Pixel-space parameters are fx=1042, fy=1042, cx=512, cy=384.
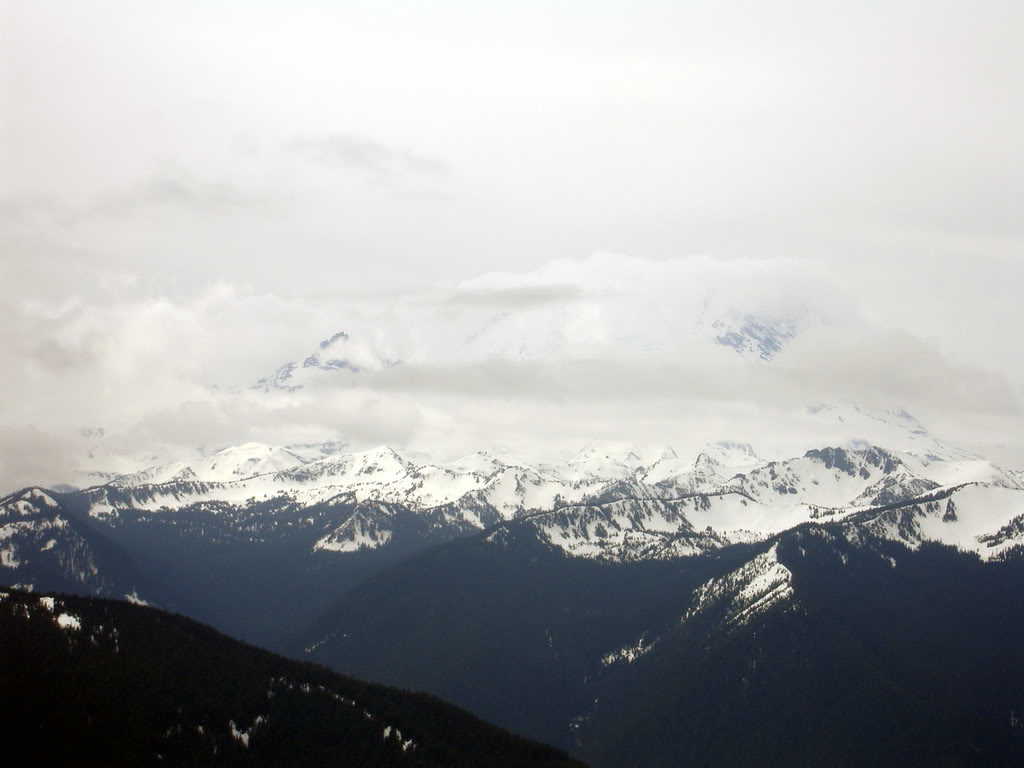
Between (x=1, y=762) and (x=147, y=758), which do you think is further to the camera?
(x=147, y=758)

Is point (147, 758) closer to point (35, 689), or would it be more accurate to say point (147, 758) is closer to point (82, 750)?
point (82, 750)

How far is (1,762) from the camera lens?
181m

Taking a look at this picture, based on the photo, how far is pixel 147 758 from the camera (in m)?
196

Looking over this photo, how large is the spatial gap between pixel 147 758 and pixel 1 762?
2550 centimetres

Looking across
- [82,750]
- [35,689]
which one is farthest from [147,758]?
[35,689]

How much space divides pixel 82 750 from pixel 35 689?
1548cm

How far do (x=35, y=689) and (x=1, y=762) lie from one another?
17.0 m

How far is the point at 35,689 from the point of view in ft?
643

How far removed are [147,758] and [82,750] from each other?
11.8 metres

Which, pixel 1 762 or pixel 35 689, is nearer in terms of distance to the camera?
pixel 1 762

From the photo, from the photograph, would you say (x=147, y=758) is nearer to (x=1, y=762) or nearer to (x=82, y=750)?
(x=82, y=750)

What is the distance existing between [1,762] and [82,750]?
14.0 meters

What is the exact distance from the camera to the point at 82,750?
191 m
